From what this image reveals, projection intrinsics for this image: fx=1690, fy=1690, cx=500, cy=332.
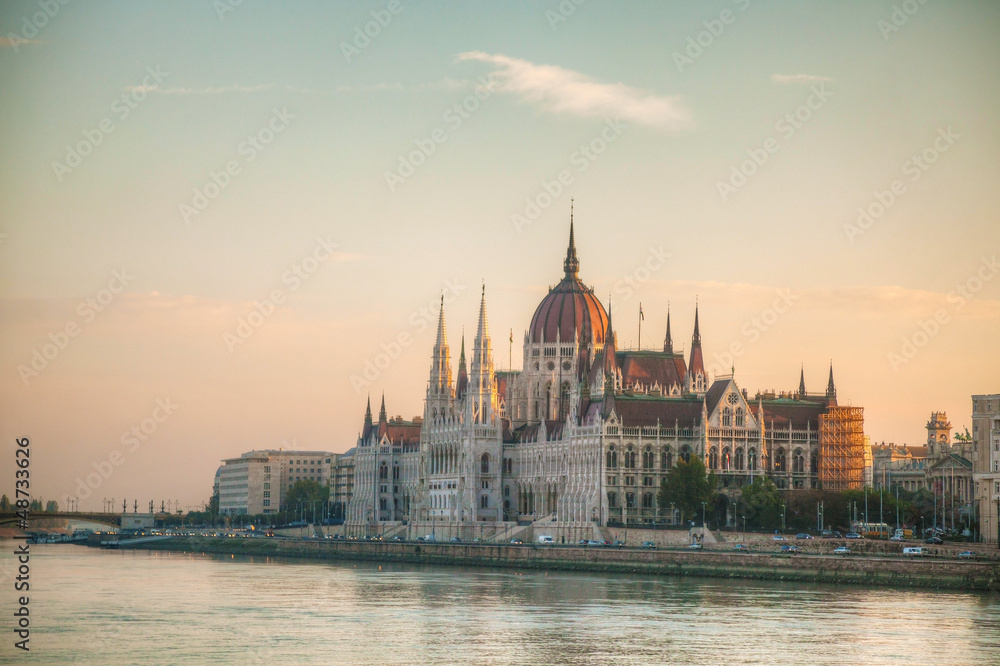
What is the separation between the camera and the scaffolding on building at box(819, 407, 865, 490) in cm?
15838

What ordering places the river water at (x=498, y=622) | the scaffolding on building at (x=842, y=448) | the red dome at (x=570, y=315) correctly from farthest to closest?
the red dome at (x=570, y=315)
the scaffolding on building at (x=842, y=448)
the river water at (x=498, y=622)

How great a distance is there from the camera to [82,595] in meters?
102

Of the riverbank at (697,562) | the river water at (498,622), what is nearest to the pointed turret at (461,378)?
the riverbank at (697,562)

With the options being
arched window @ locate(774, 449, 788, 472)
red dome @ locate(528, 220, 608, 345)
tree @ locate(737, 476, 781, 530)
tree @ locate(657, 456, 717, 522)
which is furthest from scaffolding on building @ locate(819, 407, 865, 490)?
red dome @ locate(528, 220, 608, 345)

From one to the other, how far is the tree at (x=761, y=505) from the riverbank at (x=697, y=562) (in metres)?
19.1

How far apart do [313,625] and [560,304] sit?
104 metres

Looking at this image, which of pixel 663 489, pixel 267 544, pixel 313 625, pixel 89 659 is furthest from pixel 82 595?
pixel 267 544

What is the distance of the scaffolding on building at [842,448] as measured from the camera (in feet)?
520

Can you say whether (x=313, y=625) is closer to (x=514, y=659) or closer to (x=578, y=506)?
(x=514, y=659)

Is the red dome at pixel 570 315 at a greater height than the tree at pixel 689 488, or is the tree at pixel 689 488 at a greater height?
the red dome at pixel 570 315

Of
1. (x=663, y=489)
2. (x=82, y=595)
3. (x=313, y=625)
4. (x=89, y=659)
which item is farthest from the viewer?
(x=663, y=489)

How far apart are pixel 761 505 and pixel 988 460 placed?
3009 centimetres

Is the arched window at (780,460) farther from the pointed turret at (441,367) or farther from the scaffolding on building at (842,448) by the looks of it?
the pointed turret at (441,367)

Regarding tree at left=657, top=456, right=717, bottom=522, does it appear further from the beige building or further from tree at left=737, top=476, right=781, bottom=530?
the beige building
